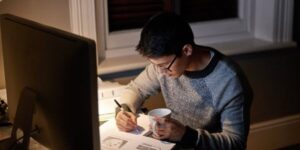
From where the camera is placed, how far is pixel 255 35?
2.94 m

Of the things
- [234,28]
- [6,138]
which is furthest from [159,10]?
[6,138]

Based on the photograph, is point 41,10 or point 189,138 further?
point 41,10

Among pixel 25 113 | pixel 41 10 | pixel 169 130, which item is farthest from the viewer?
pixel 41 10

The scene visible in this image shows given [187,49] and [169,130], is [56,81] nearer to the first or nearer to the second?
[169,130]

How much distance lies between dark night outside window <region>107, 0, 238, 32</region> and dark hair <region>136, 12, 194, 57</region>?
0.95 meters

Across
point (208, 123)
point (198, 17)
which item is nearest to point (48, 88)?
point (208, 123)

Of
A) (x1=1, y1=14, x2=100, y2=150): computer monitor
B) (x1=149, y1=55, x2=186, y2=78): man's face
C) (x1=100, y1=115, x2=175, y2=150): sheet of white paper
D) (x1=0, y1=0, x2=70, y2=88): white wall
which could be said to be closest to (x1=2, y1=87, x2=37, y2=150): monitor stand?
(x1=1, y1=14, x2=100, y2=150): computer monitor

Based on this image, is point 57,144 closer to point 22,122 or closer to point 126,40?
point 22,122

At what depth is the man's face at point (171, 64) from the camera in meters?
1.68

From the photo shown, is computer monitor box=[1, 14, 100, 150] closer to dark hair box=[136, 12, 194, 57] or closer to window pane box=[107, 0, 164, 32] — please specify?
dark hair box=[136, 12, 194, 57]

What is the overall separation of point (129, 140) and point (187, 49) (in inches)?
14.8

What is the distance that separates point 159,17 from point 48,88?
22.4 inches

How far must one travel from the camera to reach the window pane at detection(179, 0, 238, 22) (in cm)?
283

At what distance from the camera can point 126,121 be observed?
5.60ft
